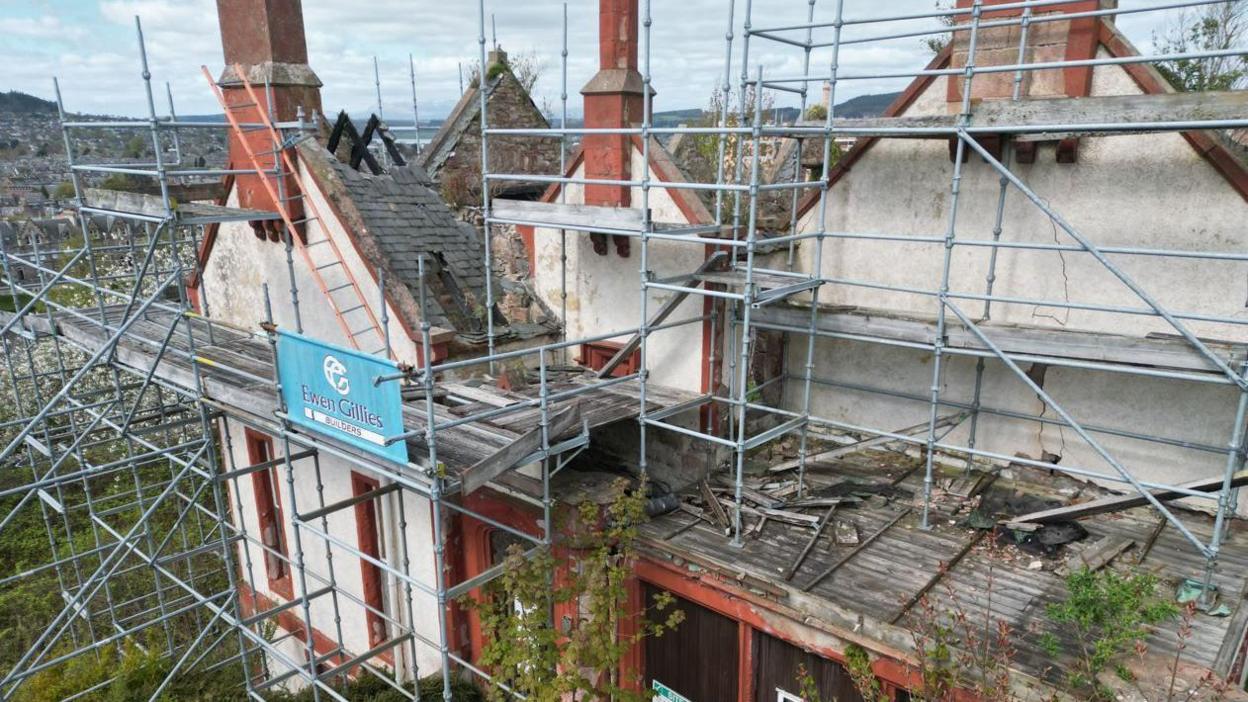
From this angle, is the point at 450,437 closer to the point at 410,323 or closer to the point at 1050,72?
the point at 410,323

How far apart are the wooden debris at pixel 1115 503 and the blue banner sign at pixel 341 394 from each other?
6.29m

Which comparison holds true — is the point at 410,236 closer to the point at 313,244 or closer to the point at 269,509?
the point at 313,244

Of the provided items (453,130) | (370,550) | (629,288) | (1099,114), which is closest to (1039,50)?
(1099,114)

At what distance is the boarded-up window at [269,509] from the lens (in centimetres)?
1237

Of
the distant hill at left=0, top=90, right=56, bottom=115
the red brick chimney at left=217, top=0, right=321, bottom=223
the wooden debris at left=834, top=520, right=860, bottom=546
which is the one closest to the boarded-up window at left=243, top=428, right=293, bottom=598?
the red brick chimney at left=217, top=0, right=321, bottom=223

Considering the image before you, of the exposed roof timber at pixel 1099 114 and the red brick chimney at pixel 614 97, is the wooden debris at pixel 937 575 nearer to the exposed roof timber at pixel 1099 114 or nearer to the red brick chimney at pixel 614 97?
the exposed roof timber at pixel 1099 114

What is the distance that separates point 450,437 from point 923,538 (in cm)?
487

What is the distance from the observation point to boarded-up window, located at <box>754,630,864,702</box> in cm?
685

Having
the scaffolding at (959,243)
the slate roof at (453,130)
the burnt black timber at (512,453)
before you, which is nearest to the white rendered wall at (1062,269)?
the scaffolding at (959,243)

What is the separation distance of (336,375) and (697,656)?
178 inches

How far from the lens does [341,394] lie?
675cm

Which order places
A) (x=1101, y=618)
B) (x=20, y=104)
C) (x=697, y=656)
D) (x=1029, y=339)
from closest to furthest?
1. (x=1101, y=618)
2. (x=1029, y=339)
3. (x=697, y=656)
4. (x=20, y=104)

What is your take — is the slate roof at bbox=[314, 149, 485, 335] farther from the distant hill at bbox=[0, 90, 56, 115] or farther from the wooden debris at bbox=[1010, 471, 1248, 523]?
the distant hill at bbox=[0, 90, 56, 115]

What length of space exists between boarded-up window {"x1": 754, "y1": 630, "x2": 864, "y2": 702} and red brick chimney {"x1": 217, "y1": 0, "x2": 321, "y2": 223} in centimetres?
810
